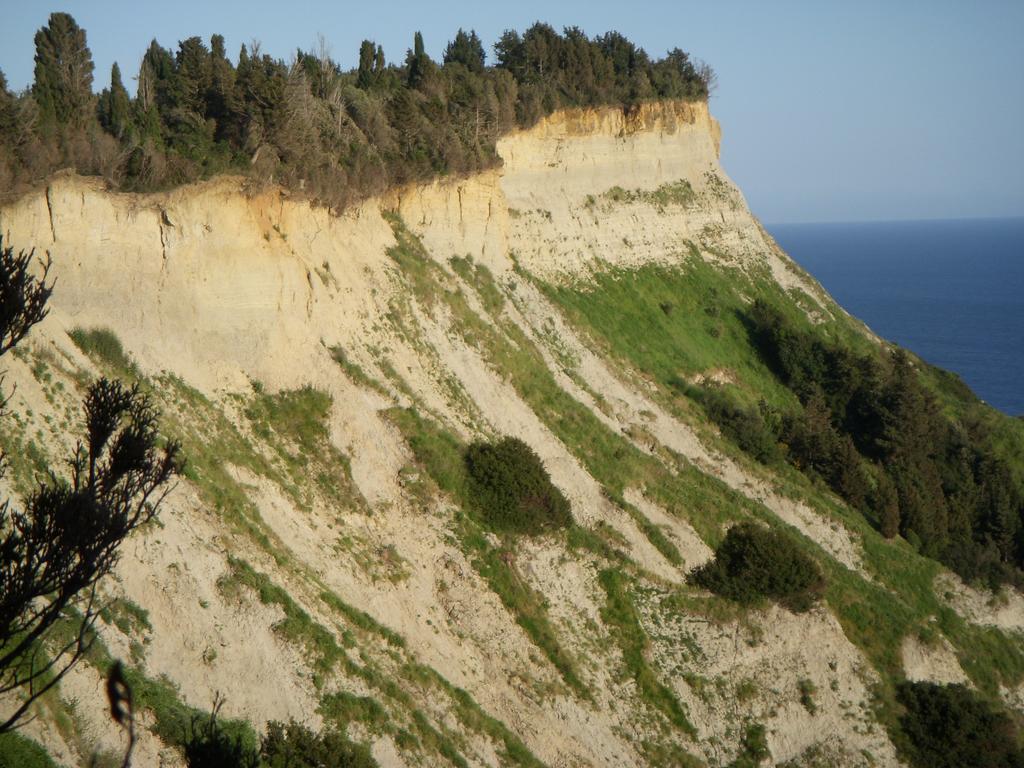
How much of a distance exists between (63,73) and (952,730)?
28.8 m

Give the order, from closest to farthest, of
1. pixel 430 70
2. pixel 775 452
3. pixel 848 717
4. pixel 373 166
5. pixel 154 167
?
pixel 154 167
pixel 848 717
pixel 373 166
pixel 775 452
pixel 430 70

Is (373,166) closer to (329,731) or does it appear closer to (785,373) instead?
(329,731)

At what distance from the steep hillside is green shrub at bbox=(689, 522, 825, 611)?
1.52ft

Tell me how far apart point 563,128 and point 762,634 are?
89.8ft

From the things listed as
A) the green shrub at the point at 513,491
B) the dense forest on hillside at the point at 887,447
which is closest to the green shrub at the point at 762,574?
the green shrub at the point at 513,491

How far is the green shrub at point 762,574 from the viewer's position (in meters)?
29.4

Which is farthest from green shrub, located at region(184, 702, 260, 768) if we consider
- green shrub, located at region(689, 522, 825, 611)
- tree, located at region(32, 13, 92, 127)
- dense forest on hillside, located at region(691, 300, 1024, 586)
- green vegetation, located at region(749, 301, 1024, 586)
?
green vegetation, located at region(749, 301, 1024, 586)

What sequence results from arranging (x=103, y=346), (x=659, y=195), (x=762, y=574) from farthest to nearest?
(x=659, y=195)
(x=762, y=574)
(x=103, y=346)

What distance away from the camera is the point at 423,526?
25.4 meters

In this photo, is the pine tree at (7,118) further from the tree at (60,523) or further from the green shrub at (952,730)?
the green shrub at (952,730)

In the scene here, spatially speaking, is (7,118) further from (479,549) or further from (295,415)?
(479,549)

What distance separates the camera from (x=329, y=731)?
1841 centimetres

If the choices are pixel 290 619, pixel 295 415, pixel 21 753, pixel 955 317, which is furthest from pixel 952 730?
pixel 955 317

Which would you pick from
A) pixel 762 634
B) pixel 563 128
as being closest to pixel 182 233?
pixel 762 634
